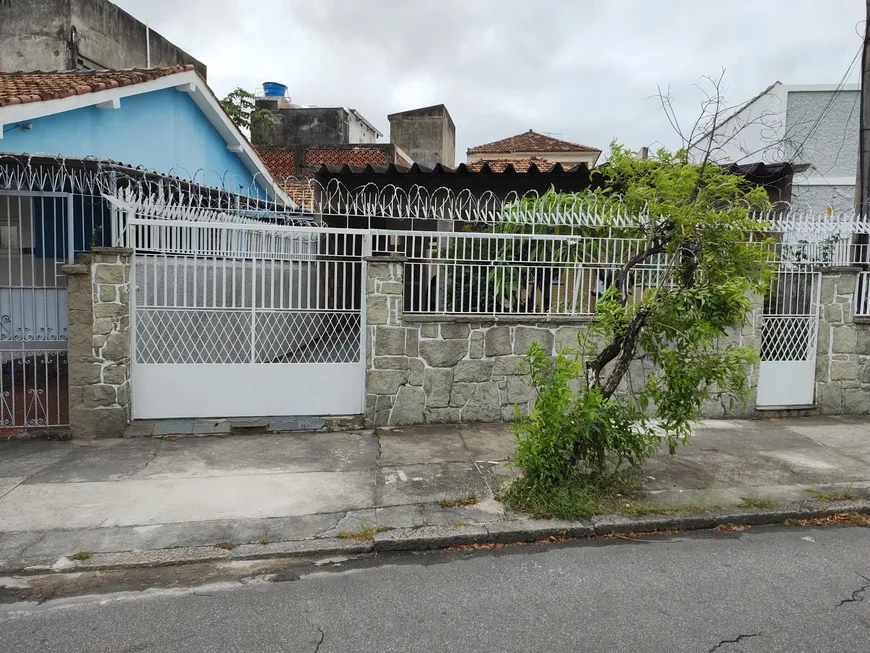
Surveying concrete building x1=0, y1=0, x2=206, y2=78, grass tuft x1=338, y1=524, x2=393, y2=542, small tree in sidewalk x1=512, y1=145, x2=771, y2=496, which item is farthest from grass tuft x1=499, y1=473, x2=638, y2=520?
concrete building x1=0, y1=0, x2=206, y2=78

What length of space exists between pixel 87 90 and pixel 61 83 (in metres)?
0.75

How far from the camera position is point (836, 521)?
459 centimetres

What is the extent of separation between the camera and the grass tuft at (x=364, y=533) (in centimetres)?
411

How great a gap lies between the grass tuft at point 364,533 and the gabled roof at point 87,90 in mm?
6656

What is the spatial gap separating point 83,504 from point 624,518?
4.07 meters

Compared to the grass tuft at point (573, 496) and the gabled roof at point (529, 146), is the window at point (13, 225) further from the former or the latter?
the gabled roof at point (529, 146)

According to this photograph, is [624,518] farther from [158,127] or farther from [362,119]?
[362,119]

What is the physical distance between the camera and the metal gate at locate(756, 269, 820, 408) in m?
7.42

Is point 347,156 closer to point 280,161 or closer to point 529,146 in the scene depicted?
point 280,161

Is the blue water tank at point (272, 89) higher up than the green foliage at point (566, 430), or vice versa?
the blue water tank at point (272, 89)

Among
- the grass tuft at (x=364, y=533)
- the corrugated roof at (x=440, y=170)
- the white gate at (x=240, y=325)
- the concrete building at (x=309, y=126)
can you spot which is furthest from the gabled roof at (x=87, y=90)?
the concrete building at (x=309, y=126)

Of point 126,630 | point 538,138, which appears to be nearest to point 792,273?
point 126,630

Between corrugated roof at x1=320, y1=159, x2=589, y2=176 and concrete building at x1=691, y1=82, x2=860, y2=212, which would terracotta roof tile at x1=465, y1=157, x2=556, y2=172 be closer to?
corrugated roof at x1=320, y1=159, x2=589, y2=176

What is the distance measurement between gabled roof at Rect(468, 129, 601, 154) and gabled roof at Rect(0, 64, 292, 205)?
12072 mm
